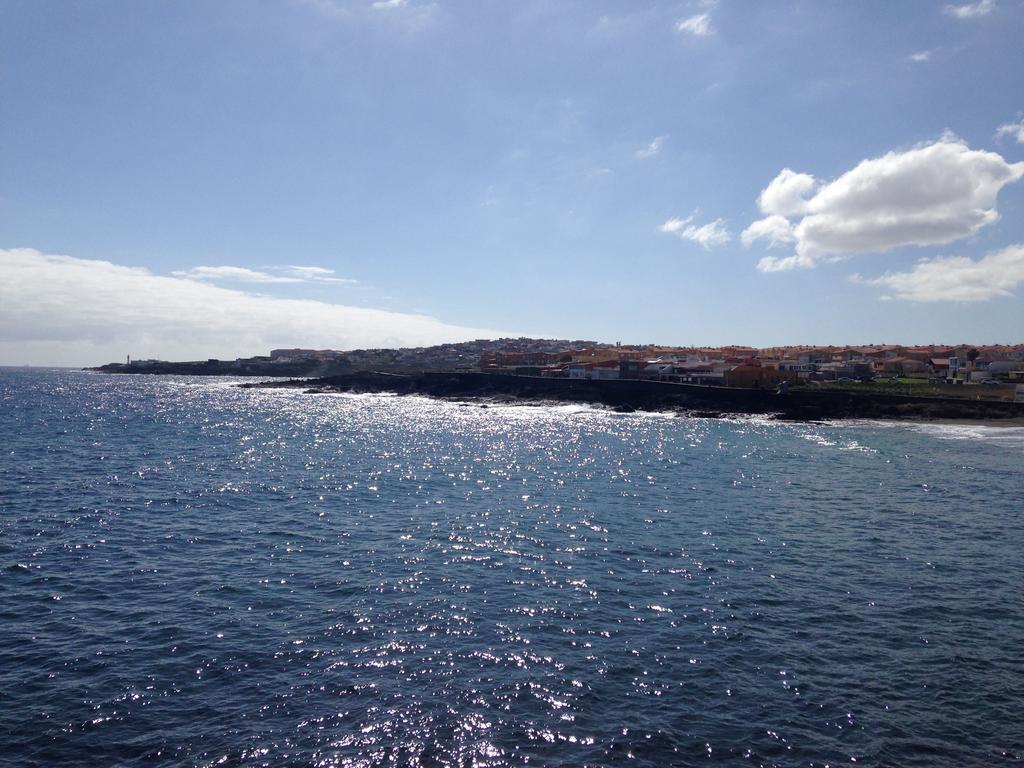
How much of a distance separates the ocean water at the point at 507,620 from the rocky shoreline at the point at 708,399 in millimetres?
43962

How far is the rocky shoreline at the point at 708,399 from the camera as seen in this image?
76438 millimetres

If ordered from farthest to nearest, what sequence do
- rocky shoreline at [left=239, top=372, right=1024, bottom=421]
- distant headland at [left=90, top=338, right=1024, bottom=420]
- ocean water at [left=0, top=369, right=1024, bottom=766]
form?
distant headland at [left=90, top=338, right=1024, bottom=420] → rocky shoreline at [left=239, top=372, right=1024, bottom=421] → ocean water at [left=0, top=369, right=1024, bottom=766]

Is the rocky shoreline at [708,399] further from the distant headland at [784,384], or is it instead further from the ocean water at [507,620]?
the ocean water at [507,620]

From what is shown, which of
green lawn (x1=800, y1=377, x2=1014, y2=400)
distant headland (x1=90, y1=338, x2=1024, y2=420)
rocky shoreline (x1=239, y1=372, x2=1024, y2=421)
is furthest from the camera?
green lawn (x1=800, y1=377, x2=1014, y2=400)

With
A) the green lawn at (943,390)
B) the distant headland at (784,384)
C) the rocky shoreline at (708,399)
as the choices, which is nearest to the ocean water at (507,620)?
the rocky shoreline at (708,399)

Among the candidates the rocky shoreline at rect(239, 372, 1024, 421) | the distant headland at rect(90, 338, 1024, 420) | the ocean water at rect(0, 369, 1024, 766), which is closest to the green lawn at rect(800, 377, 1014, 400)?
the distant headland at rect(90, 338, 1024, 420)

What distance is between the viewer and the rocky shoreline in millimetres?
76438

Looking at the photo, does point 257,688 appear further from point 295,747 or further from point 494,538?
point 494,538

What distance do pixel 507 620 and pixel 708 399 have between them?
259 ft

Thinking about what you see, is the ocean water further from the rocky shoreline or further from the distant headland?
the distant headland

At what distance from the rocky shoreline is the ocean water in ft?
144

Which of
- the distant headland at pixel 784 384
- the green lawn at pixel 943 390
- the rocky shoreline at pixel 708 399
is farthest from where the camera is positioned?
the green lawn at pixel 943 390

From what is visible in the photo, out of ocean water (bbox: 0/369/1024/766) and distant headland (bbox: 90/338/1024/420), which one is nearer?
ocean water (bbox: 0/369/1024/766)

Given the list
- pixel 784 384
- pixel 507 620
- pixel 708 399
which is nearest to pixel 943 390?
pixel 784 384
